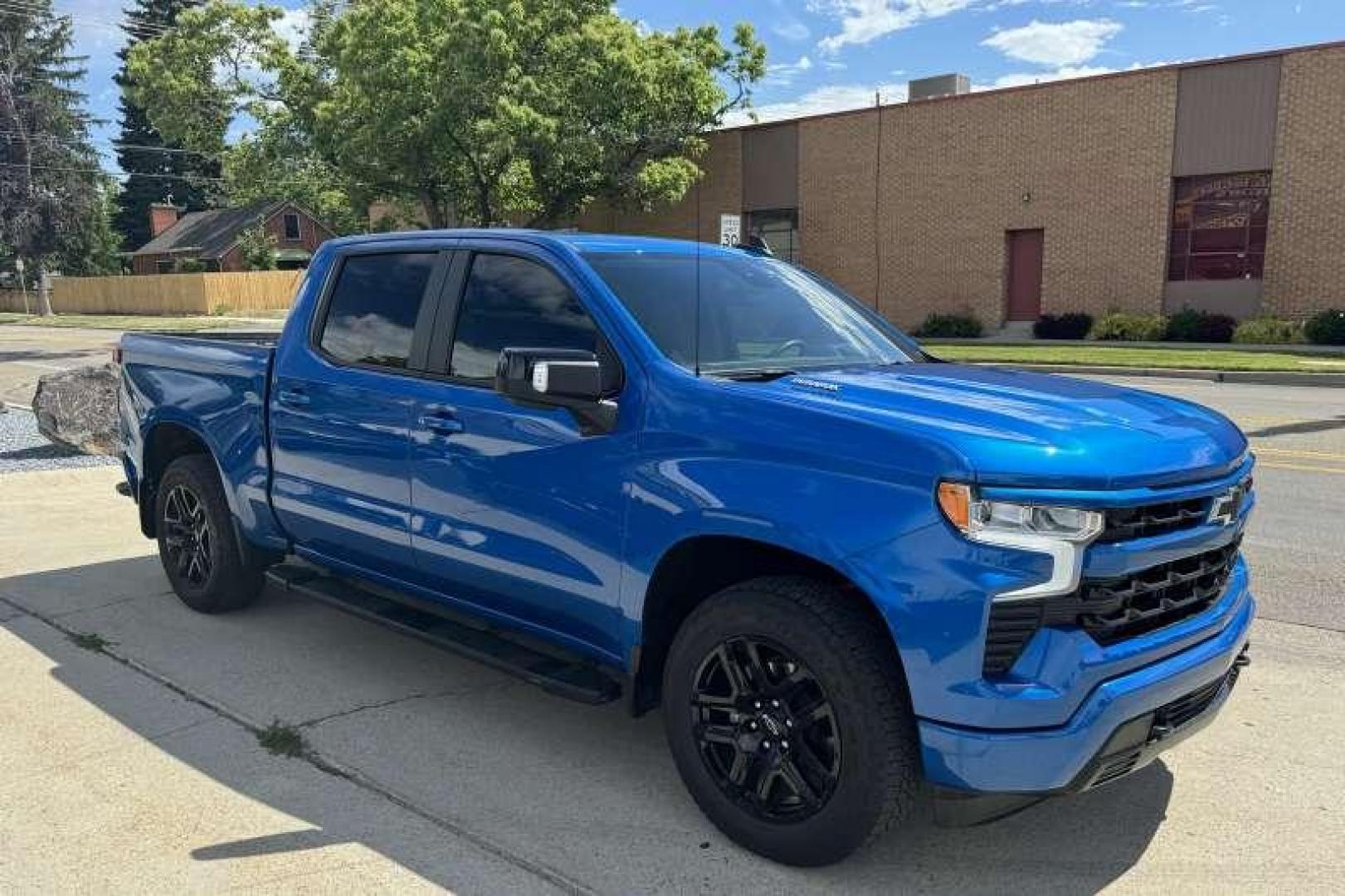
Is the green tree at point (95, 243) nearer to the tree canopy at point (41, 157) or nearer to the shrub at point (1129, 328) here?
→ the tree canopy at point (41, 157)

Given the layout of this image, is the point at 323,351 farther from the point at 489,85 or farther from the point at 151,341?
the point at 489,85

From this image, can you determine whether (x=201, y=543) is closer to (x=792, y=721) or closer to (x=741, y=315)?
(x=741, y=315)

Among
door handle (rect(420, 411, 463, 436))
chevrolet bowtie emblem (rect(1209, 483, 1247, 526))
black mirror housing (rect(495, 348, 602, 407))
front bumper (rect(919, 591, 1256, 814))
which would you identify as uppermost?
black mirror housing (rect(495, 348, 602, 407))

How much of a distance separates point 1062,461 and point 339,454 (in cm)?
299

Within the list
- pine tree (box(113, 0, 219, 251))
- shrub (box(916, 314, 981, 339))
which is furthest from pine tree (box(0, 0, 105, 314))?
shrub (box(916, 314, 981, 339))

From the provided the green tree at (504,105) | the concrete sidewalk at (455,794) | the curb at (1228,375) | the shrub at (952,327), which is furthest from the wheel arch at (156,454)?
the shrub at (952,327)

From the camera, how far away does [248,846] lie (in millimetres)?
3309

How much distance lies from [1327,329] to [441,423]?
75.8 feet

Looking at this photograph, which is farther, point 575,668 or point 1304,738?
point 1304,738

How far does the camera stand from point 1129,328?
24.8 m

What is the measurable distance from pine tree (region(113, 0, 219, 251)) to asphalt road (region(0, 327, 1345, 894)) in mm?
75770

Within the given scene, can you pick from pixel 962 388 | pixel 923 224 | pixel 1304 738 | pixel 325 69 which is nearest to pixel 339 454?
pixel 962 388

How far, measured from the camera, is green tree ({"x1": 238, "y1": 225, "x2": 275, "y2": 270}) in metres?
58.6

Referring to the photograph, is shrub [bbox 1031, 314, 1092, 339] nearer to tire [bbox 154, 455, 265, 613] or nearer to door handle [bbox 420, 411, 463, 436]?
tire [bbox 154, 455, 265, 613]
